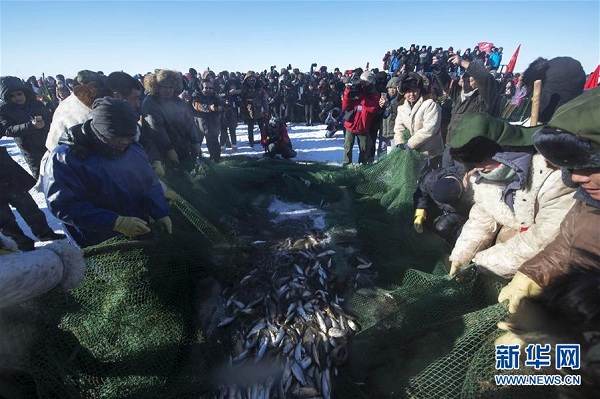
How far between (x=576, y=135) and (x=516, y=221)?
100 centimetres

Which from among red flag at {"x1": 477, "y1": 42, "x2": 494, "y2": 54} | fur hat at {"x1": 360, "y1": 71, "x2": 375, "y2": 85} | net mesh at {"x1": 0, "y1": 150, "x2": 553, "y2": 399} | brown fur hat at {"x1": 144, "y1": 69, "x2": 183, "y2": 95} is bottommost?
net mesh at {"x1": 0, "y1": 150, "x2": 553, "y2": 399}

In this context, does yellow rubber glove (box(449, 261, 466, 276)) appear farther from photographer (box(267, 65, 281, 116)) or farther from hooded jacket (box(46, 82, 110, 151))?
photographer (box(267, 65, 281, 116))

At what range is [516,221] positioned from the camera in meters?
2.45

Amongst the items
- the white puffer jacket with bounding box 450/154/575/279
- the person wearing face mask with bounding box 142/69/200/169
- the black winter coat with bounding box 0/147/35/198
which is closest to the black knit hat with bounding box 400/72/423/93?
the white puffer jacket with bounding box 450/154/575/279

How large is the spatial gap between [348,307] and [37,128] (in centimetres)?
637

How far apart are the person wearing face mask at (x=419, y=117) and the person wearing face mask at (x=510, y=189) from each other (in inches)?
112

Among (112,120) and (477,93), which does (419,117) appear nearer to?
(477,93)

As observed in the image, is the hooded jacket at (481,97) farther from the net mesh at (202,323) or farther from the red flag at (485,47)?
the red flag at (485,47)

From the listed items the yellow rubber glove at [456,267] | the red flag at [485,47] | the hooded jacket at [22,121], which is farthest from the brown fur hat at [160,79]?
the red flag at [485,47]

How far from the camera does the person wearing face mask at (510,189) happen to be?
2123 millimetres

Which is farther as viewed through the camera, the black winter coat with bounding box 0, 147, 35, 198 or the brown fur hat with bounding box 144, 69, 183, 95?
the brown fur hat with bounding box 144, 69, 183, 95

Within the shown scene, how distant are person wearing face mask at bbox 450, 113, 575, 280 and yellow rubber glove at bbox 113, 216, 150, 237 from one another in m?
2.82

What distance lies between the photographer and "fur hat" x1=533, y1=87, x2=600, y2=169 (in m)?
1.60

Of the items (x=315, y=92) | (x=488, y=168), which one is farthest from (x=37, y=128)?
(x=315, y=92)
